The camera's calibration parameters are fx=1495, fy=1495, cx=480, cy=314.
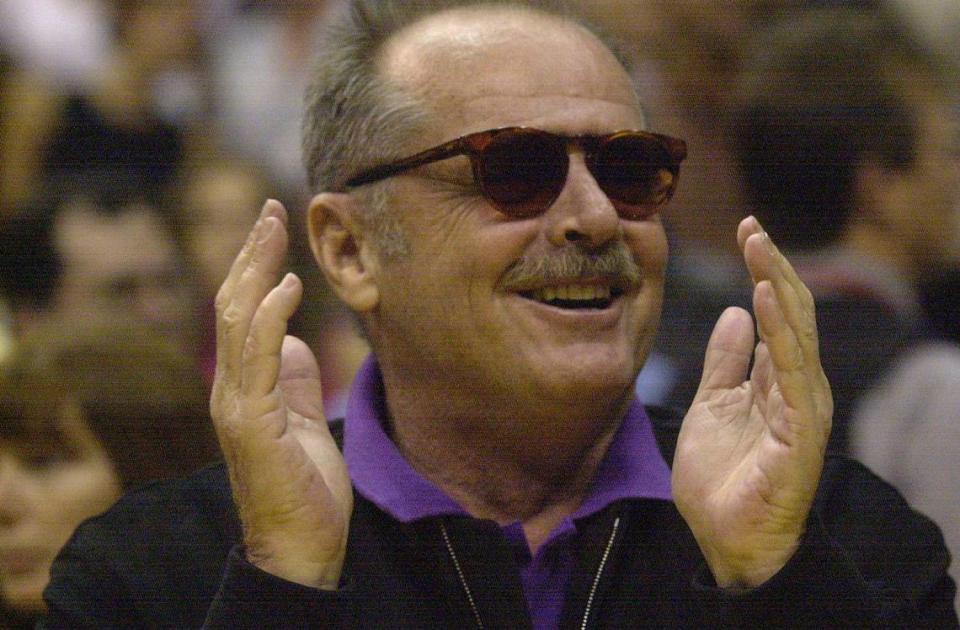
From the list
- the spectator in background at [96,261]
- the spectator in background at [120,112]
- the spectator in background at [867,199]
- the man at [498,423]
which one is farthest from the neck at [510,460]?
the spectator in background at [120,112]

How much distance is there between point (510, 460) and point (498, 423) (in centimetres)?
6

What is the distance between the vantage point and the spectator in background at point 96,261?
3.13m

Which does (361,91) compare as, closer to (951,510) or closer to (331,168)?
(331,168)

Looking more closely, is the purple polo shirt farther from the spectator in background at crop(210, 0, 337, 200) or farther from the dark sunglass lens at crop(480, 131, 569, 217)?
the spectator in background at crop(210, 0, 337, 200)

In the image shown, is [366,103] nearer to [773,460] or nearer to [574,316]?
[574,316]

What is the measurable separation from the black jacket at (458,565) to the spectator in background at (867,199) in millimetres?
294

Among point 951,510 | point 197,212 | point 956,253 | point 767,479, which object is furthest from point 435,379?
point 197,212

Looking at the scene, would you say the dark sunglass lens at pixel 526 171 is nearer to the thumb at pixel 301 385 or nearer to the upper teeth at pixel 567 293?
the upper teeth at pixel 567 293

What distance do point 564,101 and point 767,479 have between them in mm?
577

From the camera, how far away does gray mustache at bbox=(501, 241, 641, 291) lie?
1849 mm

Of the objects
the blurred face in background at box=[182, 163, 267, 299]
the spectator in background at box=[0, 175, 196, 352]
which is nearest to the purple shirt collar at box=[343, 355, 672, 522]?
the spectator in background at box=[0, 175, 196, 352]


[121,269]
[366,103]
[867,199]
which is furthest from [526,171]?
[121,269]

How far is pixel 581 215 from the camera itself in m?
1.85

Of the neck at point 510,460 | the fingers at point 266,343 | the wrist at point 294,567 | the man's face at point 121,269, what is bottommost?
the man's face at point 121,269
